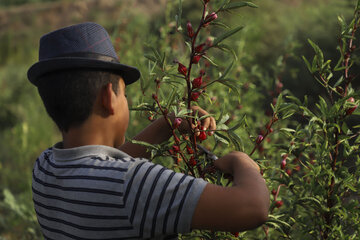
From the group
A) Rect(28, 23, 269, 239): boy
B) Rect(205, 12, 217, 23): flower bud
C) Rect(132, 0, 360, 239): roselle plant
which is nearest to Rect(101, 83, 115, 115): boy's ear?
Rect(28, 23, 269, 239): boy

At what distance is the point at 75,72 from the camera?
1.45 meters

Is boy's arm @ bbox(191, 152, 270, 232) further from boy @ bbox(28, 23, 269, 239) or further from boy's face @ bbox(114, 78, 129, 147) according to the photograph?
boy's face @ bbox(114, 78, 129, 147)

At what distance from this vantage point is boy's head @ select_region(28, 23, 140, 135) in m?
1.44

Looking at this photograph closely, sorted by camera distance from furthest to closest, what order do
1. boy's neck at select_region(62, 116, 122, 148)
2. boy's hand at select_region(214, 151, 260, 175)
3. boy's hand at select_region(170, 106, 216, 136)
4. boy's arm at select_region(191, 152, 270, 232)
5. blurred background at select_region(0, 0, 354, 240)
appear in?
1. blurred background at select_region(0, 0, 354, 240)
2. boy's hand at select_region(170, 106, 216, 136)
3. boy's neck at select_region(62, 116, 122, 148)
4. boy's hand at select_region(214, 151, 260, 175)
5. boy's arm at select_region(191, 152, 270, 232)

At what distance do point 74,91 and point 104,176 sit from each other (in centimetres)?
30

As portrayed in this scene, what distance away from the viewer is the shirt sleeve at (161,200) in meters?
1.25

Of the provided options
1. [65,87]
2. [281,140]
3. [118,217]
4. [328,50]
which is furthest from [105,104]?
[328,50]

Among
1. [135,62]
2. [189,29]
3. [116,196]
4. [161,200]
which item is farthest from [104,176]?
[135,62]

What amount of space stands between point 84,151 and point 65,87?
0.21 m

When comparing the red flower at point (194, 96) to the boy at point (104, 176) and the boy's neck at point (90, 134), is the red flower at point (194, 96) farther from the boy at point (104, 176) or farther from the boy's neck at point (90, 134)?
the boy's neck at point (90, 134)

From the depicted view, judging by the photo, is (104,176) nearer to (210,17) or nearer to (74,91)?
(74,91)

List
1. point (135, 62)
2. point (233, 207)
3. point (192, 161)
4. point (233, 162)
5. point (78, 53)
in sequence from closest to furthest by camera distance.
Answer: point (233, 207) < point (233, 162) < point (78, 53) < point (192, 161) < point (135, 62)

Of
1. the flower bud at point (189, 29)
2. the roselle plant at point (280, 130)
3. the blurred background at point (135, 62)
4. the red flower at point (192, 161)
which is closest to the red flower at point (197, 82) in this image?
the roselle plant at point (280, 130)

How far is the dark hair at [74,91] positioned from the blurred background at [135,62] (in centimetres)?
109
